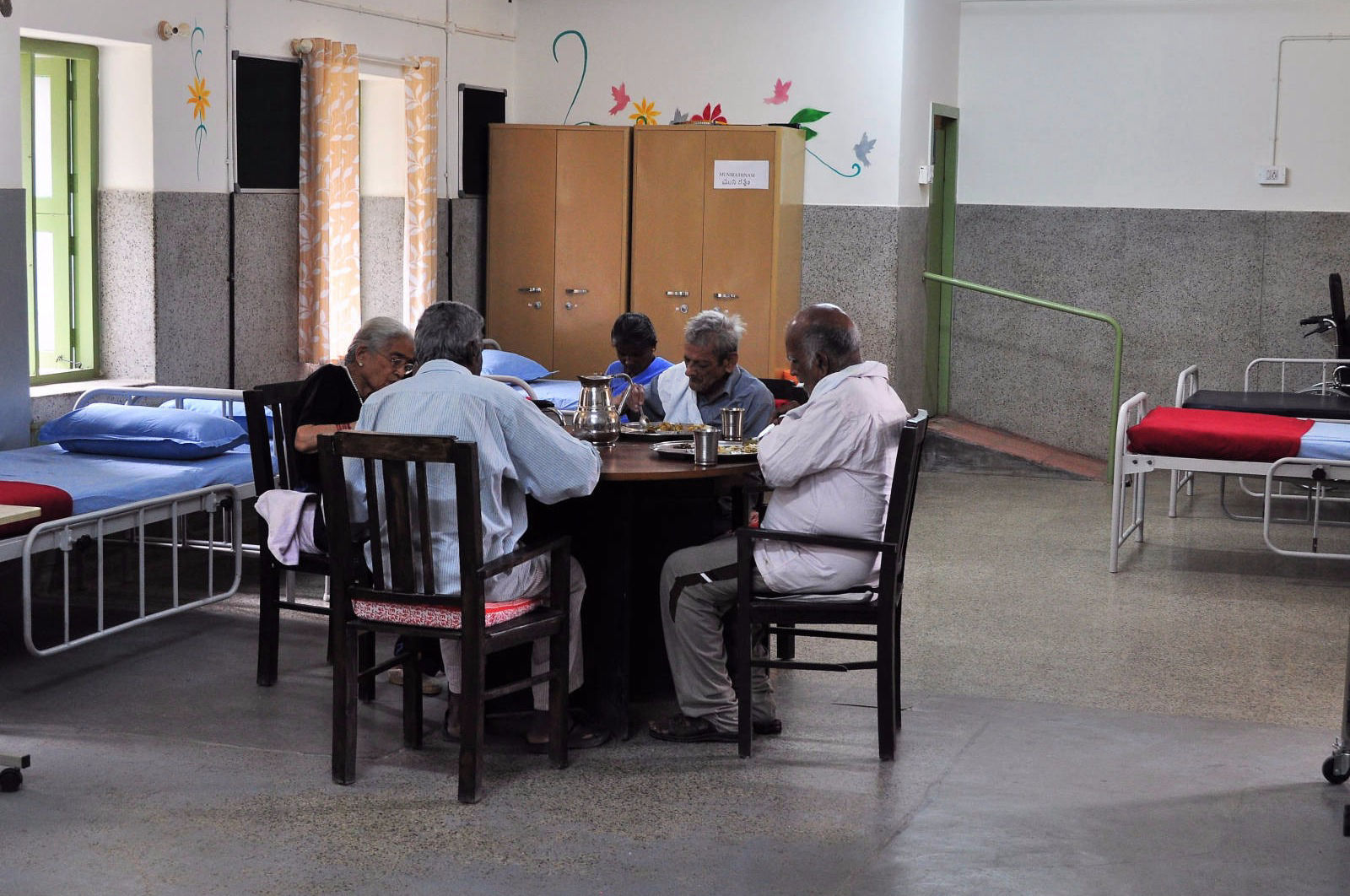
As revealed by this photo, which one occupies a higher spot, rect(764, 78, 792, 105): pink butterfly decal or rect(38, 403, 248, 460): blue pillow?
rect(764, 78, 792, 105): pink butterfly decal

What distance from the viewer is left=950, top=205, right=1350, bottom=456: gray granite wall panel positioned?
9.35 metres

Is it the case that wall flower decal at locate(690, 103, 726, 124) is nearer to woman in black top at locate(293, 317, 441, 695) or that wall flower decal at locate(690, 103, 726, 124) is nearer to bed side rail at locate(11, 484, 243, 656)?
bed side rail at locate(11, 484, 243, 656)

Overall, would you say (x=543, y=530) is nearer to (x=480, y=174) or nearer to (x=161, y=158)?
(x=161, y=158)

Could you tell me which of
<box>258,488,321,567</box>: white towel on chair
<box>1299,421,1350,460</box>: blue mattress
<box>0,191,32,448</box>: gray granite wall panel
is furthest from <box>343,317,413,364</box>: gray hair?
<box>1299,421,1350,460</box>: blue mattress

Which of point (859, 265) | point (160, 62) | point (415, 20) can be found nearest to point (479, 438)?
point (160, 62)

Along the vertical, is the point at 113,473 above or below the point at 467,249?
below

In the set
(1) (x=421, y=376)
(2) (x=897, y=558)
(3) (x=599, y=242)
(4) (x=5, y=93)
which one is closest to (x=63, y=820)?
(1) (x=421, y=376)

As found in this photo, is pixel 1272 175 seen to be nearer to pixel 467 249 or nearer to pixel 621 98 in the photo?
pixel 621 98

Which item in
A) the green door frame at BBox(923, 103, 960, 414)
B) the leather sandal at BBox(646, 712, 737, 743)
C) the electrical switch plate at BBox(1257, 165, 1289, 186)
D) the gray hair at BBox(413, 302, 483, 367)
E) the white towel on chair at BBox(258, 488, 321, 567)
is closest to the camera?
the gray hair at BBox(413, 302, 483, 367)

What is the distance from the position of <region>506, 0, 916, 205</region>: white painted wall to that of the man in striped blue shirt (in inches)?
212

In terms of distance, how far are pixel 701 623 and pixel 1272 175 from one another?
264 inches

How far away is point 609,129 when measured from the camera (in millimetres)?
8805

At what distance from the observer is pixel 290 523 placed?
4.37 meters

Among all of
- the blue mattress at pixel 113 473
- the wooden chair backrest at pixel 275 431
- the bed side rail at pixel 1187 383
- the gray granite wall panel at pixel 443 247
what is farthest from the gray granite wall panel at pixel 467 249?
the wooden chair backrest at pixel 275 431
